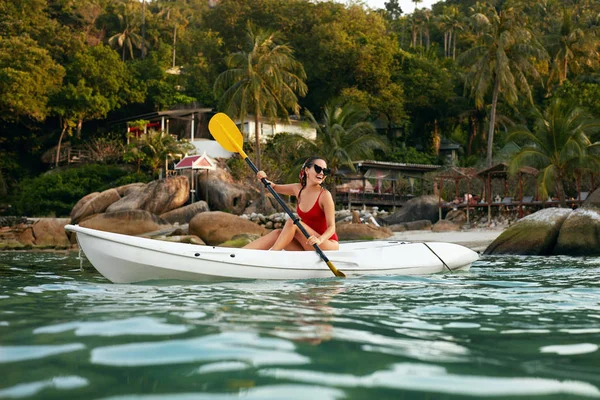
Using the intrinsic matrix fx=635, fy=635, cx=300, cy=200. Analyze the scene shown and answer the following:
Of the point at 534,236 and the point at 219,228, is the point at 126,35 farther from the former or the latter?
the point at 534,236

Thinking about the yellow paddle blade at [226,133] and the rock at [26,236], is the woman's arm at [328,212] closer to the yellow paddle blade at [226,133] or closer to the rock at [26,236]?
the yellow paddle blade at [226,133]

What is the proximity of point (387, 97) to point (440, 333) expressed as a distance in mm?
35317

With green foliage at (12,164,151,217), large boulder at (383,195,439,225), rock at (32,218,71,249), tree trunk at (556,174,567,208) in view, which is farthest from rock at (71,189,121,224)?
tree trunk at (556,174,567,208)

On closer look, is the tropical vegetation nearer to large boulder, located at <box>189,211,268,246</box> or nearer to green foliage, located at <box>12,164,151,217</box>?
green foliage, located at <box>12,164,151,217</box>

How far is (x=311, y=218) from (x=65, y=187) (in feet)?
87.0

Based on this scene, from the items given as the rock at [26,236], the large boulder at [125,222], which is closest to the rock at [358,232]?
the large boulder at [125,222]

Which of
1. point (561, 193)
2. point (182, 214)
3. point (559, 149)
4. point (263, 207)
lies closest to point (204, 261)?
point (559, 149)

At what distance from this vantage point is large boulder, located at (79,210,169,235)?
67.4 ft

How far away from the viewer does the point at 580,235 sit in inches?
468

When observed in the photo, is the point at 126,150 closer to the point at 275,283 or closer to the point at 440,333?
the point at 275,283

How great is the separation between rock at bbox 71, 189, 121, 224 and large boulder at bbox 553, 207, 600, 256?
747 inches

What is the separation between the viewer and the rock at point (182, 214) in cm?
2508

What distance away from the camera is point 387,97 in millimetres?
37906

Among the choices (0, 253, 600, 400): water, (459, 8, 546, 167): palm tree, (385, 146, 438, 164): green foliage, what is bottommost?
(0, 253, 600, 400): water
